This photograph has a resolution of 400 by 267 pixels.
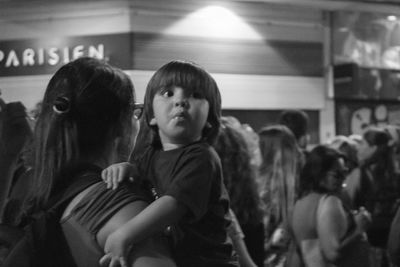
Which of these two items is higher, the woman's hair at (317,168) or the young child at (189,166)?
the young child at (189,166)

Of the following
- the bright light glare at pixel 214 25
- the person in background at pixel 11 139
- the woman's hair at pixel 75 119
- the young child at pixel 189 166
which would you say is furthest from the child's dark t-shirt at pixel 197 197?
the bright light glare at pixel 214 25

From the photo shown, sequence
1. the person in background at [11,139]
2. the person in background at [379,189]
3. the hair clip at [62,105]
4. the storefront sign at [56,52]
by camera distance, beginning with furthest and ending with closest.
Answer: the storefront sign at [56,52] → the person in background at [379,189] → the person in background at [11,139] → the hair clip at [62,105]

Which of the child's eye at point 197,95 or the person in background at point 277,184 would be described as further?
the person in background at point 277,184

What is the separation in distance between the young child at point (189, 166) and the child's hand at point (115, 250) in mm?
208

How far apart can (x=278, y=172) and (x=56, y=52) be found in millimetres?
4123

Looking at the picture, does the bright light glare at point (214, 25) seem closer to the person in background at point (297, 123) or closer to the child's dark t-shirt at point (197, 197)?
the person in background at point (297, 123)

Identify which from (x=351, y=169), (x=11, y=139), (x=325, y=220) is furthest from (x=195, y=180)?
(x=351, y=169)

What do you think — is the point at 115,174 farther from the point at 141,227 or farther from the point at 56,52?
the point at 56,52

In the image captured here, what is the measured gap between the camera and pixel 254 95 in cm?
860

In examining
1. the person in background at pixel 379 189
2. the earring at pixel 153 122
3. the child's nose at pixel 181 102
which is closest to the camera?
the child's nose at pixel 181 102

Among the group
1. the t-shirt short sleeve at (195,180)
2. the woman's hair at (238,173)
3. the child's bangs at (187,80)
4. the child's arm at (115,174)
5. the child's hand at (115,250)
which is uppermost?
the child's bangs at (187,80)

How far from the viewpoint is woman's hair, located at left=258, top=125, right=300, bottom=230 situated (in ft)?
15.4

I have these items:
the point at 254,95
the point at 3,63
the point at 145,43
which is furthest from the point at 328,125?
the point at 3,63

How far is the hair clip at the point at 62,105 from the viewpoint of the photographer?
64.6 inches
